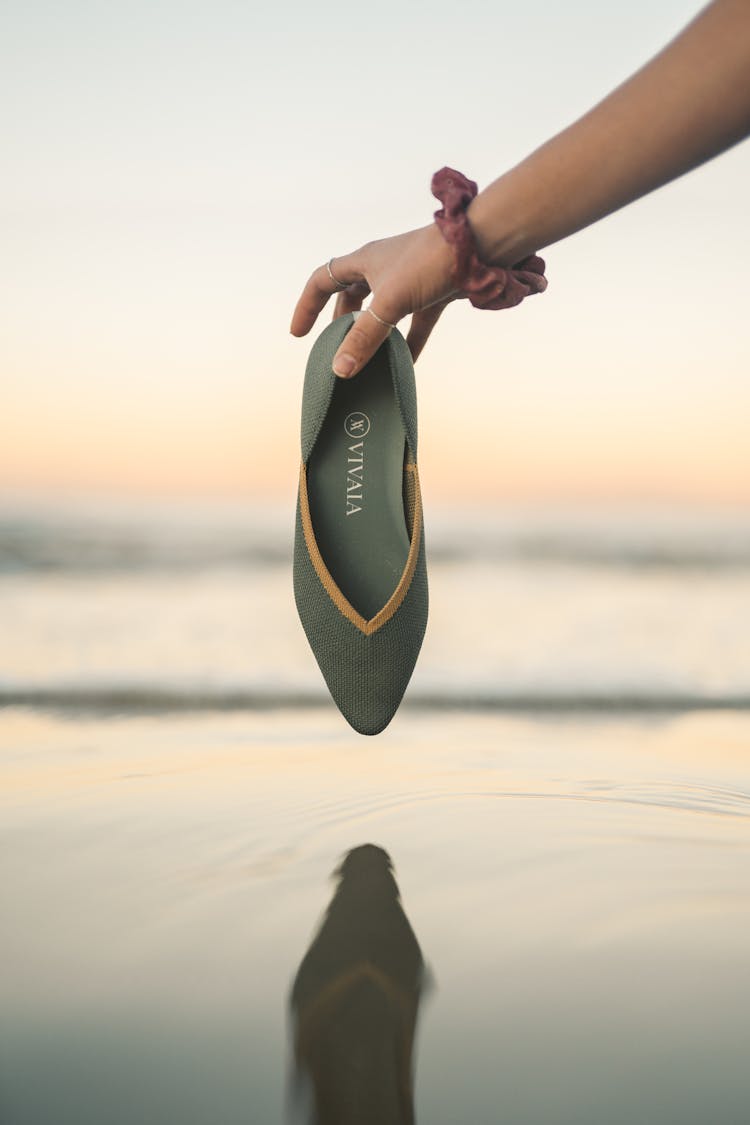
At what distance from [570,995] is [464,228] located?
82 cm

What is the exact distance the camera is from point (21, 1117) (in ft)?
2.36

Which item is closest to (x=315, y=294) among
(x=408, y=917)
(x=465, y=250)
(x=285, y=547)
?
(x=465, y=250)

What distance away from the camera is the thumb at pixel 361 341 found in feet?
4.01

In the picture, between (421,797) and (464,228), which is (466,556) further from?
(464,228)

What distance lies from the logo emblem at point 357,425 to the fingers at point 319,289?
155 millimetres

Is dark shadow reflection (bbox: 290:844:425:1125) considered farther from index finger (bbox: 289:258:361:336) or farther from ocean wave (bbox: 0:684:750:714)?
ocean wave (bbox: 0:684:750:714)

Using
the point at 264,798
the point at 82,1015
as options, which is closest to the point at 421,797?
the point at 264,798

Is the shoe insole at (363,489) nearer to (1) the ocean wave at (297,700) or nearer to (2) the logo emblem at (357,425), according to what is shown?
(2) the logo emblem at (357,425)

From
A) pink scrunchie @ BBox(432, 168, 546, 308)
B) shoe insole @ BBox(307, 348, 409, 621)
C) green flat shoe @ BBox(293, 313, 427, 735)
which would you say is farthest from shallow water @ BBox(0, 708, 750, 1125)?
pink scrunchie @ BBox(432, 168, 546, 308)

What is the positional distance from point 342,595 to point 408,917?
466mm

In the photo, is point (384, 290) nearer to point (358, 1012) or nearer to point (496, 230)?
point (496, 230)

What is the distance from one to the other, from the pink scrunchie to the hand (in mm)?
16

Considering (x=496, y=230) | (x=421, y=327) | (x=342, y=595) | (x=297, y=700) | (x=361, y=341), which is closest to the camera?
(x=496, y=230)

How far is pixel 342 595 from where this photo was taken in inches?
54.0
